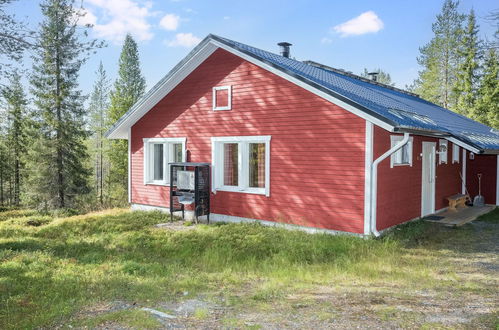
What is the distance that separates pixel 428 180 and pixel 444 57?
28.7 meters

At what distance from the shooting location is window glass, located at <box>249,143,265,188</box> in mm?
11492

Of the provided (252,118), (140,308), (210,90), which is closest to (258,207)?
(252,118)

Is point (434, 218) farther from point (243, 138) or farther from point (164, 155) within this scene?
point (164, 155)

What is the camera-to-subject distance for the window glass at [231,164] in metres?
12.2

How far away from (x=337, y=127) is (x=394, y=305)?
17.7 feet

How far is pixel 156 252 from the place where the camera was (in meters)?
8.63

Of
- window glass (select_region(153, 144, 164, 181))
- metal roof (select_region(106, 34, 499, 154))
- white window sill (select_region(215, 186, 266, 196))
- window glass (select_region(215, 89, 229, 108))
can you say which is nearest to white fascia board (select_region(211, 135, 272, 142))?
window glass (select_region(215, 89, 229, 108))

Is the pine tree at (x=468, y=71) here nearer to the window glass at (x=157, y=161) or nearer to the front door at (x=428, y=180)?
the front door at (x=428, y=180)

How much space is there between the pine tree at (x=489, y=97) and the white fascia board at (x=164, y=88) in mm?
28449

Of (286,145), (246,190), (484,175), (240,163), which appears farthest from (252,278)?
(484,175)

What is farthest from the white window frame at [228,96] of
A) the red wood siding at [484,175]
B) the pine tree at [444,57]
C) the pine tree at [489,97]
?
the pine tree at [444,57]

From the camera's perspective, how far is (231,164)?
12.3 metres

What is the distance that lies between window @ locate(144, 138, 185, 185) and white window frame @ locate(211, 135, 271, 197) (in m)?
2.16

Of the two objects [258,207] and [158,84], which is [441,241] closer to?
[258,207]
